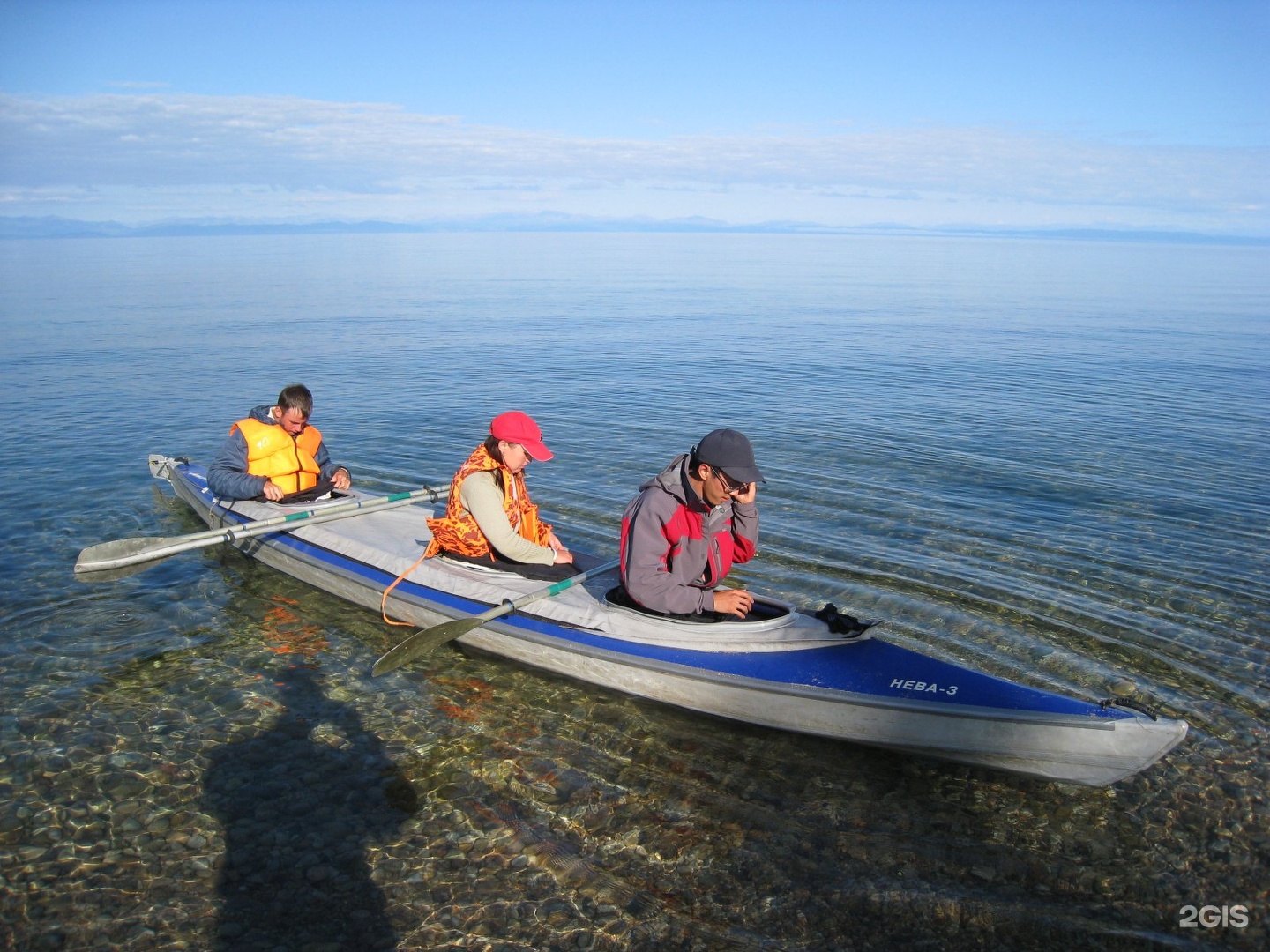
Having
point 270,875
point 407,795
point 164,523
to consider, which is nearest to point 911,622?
point 407,795

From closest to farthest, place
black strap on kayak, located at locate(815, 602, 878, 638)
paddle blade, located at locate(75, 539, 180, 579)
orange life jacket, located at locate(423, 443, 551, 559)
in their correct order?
black strap on kayak, located at locate(815, 602, 878, 638), orange life jacket, located at locate(423, 443, 551, 559), paddle blade, located at locate(75, 539, 180, 579)

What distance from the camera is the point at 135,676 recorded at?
7184 millimetres

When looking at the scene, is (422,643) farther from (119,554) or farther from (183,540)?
(119,554)

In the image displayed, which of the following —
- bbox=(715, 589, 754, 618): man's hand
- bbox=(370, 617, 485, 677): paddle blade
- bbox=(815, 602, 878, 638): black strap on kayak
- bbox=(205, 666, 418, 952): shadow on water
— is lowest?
bbox=(205, 666, 418, 952): shadow on water

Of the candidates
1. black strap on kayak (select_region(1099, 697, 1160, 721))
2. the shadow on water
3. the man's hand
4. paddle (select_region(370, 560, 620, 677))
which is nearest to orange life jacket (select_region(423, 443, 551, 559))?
paddle (select_region(370, 560, 620, 677))

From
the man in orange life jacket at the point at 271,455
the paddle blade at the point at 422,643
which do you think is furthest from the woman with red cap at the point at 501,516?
the man in orange life jacket at the point at 271,455

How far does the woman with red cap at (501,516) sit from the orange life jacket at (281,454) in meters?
2.64

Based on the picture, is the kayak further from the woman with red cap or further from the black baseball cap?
the black baseball cap

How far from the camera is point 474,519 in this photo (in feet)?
24.7

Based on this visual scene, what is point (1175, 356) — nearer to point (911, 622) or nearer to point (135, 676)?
point (911, 622)

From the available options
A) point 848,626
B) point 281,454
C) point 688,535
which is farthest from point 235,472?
point 848,626

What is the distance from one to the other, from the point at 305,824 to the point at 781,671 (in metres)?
3.25

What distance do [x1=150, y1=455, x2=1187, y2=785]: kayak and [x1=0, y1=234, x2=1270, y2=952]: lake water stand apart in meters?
0.27

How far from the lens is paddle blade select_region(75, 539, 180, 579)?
26.8 feet
